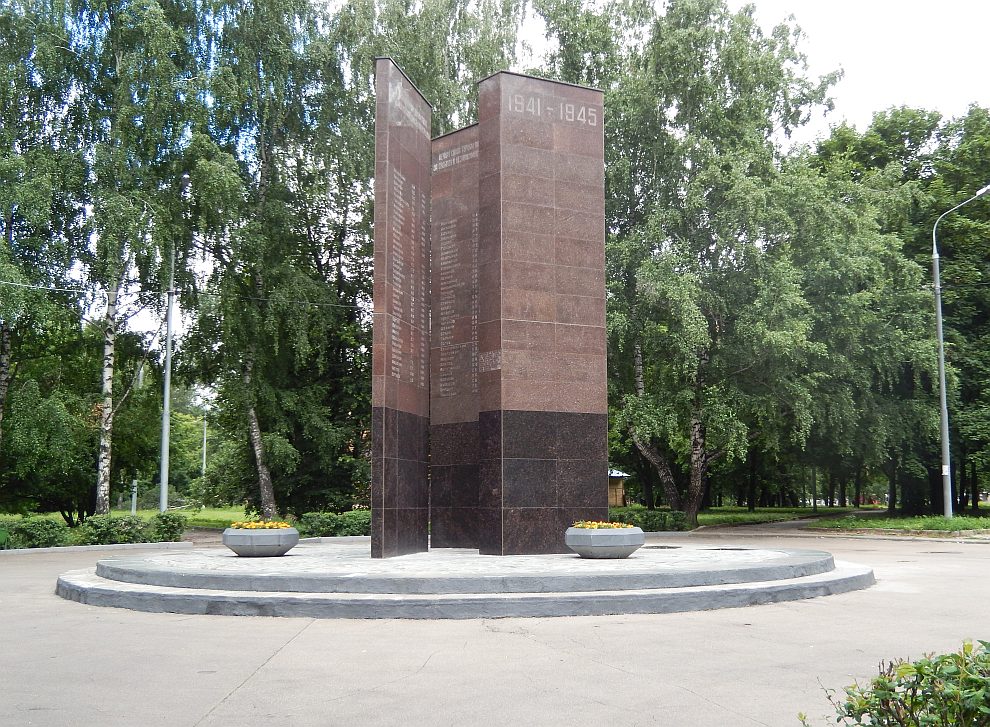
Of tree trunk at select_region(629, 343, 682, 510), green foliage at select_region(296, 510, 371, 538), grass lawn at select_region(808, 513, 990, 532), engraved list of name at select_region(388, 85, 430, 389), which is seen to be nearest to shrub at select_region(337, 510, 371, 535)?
green foliage at select_region(296, 510, 371, 538)

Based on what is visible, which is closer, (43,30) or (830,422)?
(43,30)

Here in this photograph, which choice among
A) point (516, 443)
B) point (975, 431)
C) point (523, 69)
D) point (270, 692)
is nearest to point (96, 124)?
point (523, 69)

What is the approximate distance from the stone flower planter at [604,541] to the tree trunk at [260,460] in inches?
677

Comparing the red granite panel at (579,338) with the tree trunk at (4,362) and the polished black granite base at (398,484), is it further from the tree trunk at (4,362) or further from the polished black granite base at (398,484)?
the tree trunk at (4,362)

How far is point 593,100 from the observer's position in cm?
1766

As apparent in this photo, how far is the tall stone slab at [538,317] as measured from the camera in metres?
16.0

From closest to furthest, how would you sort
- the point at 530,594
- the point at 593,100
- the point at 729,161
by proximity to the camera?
the point at 530,594 < the point at 593,100 < the point at 729,161

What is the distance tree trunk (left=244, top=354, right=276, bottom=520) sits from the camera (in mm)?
29375

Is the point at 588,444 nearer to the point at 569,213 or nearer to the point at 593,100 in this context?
the point at 569,213

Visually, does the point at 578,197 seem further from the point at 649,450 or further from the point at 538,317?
the point at 649,450

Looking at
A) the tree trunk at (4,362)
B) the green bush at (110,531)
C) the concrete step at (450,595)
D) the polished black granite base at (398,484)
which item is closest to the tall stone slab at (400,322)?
the polished black granite base at (398,484)

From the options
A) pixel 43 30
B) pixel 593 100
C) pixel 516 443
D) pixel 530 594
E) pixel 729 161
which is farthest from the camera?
pixel 729 161

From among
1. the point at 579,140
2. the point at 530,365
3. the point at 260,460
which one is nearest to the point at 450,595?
the point at 530,365

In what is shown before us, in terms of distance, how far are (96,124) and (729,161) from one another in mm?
19641
